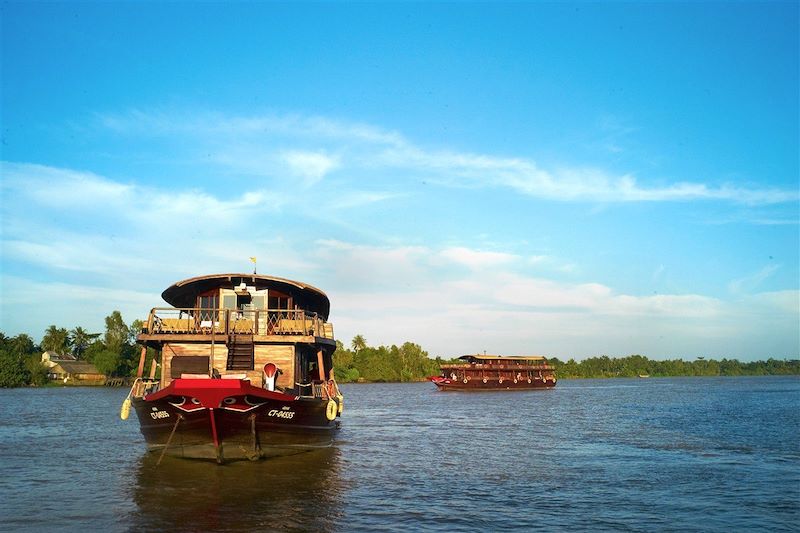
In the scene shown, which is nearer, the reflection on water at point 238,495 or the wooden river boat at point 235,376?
the reflection on water at point 238,495

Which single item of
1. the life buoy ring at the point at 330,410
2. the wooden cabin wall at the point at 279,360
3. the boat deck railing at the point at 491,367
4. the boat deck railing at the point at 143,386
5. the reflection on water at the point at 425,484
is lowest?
the reflection on water at the point at 425,484

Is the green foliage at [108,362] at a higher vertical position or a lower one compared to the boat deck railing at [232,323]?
lower

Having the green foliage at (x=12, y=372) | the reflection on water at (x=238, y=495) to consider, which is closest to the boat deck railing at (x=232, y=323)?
the reflection on water at (x=238, y=495)

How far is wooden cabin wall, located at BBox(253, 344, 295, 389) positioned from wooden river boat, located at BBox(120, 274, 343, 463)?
4 centimetres

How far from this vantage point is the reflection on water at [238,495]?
1439 centimetres

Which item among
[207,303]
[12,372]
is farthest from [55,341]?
[207,303]

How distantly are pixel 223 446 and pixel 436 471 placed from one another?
693 centimetres

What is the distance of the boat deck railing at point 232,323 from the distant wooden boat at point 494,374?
67.5 m

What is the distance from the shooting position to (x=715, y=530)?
14.5 metres

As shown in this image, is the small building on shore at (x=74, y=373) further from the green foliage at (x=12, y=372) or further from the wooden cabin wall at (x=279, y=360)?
the wooden cabin wall at (x=279, y=360)

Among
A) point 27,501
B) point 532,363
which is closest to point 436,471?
point 27,501

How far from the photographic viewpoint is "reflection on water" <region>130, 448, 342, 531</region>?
1439cm

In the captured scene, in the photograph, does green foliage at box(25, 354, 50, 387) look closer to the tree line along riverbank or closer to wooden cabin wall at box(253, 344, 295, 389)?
the tree line along riverbank

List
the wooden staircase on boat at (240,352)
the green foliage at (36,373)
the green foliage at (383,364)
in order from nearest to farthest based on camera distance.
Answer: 1. the wooden staircase on boat at (240,352)
2. the green foliage at (36,373)
3. the green foliage at (383,364)
